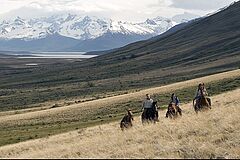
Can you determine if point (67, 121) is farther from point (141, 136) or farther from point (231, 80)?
point (141, 136)

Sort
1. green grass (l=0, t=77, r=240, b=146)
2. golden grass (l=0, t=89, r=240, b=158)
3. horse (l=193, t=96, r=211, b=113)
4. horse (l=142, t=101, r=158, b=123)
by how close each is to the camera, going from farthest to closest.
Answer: green grass (l=0, t=77, r=240, b=146), horse (l=193, t=96, r=211, b=113), horse (l=142, t=101, r=158, b=123), golden grass (l=0, t=89, r=240, b=158)

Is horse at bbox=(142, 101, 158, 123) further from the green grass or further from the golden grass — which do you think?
the green grass

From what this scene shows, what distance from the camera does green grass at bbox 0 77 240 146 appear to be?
39.2m

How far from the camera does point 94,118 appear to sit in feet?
149

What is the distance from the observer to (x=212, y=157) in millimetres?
15008

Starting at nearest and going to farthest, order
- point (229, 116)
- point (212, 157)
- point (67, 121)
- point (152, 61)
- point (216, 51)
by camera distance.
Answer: point (212, 157) < point (229, 116) < point (67, 121) < point (216, 51) < point (152, 61)

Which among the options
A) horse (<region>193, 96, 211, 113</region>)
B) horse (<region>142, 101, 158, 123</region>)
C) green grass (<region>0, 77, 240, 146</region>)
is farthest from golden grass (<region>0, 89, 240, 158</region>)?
green grass (<region>0, 77, 240, 146</region>)

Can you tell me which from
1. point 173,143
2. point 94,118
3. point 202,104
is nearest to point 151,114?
point 202,104

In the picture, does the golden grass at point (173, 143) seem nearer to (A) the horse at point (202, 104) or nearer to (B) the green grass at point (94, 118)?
(A) the horse at point (202, 104)

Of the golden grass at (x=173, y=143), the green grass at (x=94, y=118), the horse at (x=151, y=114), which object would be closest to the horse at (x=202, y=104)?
the horse at (x=151, y=114)

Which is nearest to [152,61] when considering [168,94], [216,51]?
[216,51]

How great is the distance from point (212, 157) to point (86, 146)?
5.09 m

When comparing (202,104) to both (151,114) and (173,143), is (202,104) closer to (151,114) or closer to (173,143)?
(151,114)

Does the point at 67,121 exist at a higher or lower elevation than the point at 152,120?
lower
